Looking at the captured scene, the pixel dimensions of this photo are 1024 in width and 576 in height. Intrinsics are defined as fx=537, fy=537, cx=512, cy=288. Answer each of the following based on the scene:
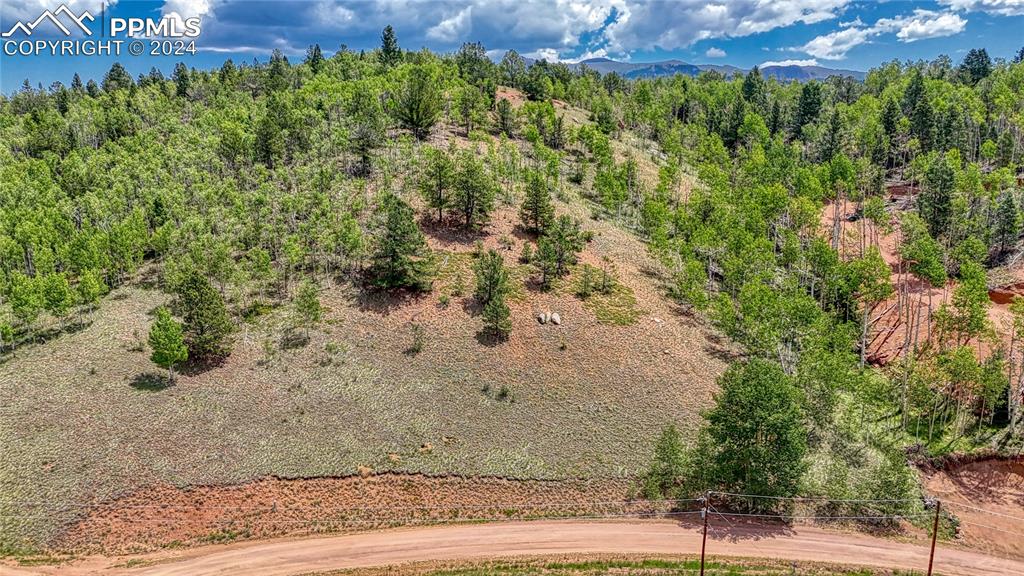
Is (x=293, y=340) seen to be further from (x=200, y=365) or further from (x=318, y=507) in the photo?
(x=318, y=507)

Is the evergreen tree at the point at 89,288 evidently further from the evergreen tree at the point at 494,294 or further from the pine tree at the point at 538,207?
the pine tree at the point at 538,207

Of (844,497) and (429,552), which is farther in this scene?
(844,497)

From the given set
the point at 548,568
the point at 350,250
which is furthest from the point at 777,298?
the point at 350,250

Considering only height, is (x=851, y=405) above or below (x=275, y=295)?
below

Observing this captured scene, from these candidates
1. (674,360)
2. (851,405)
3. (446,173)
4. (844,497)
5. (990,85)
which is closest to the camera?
(844,497)

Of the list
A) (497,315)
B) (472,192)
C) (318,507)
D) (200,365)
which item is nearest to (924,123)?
(472,192)

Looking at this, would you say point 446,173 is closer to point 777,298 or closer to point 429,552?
point 777,298
